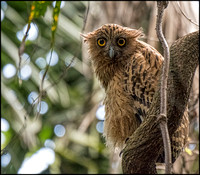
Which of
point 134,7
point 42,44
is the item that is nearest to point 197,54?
point 134,7

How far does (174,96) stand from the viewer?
2.21 m

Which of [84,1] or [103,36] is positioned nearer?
[103,36]

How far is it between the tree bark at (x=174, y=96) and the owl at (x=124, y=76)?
90 cm

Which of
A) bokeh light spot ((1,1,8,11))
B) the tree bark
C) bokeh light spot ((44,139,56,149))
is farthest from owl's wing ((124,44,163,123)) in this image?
bokeh light spot ((44,139,56,149))

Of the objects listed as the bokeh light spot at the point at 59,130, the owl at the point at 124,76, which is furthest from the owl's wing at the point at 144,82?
the bokeh light spot at the point at 59,130

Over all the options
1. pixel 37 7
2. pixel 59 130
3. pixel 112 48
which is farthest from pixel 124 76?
pixel 59 130

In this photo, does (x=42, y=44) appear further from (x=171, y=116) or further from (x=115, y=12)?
(x=171, y=116)

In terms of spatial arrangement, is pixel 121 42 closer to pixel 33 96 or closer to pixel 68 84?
pixel 33 96

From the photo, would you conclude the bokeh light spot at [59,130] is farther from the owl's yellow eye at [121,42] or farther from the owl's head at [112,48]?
the owl's yellow eye at [121,42]

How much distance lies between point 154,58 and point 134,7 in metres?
1.02

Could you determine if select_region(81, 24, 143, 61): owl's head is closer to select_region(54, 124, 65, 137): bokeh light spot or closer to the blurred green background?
the blurred green background

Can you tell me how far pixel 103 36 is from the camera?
397cm

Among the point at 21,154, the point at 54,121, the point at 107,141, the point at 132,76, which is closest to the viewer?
the point at 132,76

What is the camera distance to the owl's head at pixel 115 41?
383 cm
